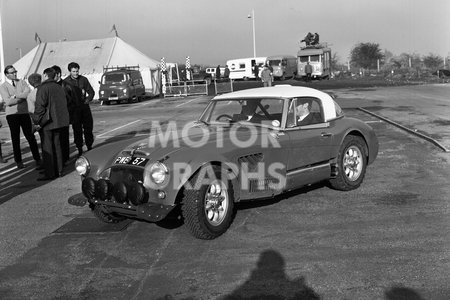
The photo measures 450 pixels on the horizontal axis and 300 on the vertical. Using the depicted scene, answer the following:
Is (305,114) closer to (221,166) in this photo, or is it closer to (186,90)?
(221,166)

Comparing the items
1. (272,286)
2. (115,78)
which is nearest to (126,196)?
(272,286)

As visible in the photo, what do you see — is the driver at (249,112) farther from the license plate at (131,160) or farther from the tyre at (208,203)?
the license plate at (131,160)

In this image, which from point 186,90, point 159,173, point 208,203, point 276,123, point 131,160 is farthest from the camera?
point 186,90

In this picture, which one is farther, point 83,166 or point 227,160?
point 83,166

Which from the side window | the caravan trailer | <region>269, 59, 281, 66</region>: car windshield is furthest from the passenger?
the caravan trailer

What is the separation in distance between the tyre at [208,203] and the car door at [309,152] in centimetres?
91

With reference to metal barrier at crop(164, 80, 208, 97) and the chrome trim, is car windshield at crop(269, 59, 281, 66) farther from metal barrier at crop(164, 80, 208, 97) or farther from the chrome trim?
the chrome trim

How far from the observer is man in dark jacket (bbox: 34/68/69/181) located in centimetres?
766

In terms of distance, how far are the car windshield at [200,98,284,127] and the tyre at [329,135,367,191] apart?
3.45 ft

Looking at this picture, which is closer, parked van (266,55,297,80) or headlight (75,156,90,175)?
headlight (75,156,90,175)

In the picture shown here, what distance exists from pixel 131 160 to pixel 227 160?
94 centimetres

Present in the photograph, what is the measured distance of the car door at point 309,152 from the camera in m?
5.56

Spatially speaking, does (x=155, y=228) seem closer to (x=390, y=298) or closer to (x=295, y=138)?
(x=295, y=138)

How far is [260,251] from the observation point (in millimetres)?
4434
